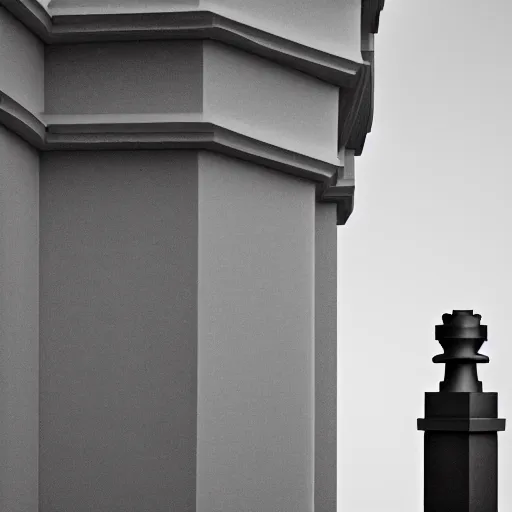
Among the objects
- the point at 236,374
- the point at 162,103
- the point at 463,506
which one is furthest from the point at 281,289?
the point at 463,506

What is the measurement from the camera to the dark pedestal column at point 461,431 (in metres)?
5.71

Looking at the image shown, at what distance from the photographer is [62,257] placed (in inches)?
193

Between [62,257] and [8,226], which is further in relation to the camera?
[62,257]

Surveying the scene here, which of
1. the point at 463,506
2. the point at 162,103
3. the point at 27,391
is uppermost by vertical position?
the point at 162,103

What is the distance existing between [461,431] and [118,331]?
5.89 feet

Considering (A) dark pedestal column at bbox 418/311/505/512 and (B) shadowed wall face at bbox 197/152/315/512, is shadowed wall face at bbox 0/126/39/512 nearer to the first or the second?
(B) shadowed wall face at bbox 197/152/315/512

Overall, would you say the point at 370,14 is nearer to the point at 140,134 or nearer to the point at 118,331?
the point at 140,134

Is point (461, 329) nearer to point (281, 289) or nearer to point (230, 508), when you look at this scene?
point (281, 289)

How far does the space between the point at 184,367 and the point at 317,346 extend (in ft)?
7.44

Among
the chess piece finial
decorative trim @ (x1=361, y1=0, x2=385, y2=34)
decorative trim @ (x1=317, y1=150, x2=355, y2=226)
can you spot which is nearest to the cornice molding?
decorative trim @ (x1=361, y1=0, x2=385, y2=34)

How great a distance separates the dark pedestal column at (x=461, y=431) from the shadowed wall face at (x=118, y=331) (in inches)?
59.6

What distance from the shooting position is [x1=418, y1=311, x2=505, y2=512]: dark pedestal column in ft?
18.7

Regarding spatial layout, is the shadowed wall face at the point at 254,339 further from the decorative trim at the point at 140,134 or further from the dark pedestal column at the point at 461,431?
the dark pedestal column at the point at 461,431

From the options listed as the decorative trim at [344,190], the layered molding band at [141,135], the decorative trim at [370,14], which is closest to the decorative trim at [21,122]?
the layered molding band at [141,135]
